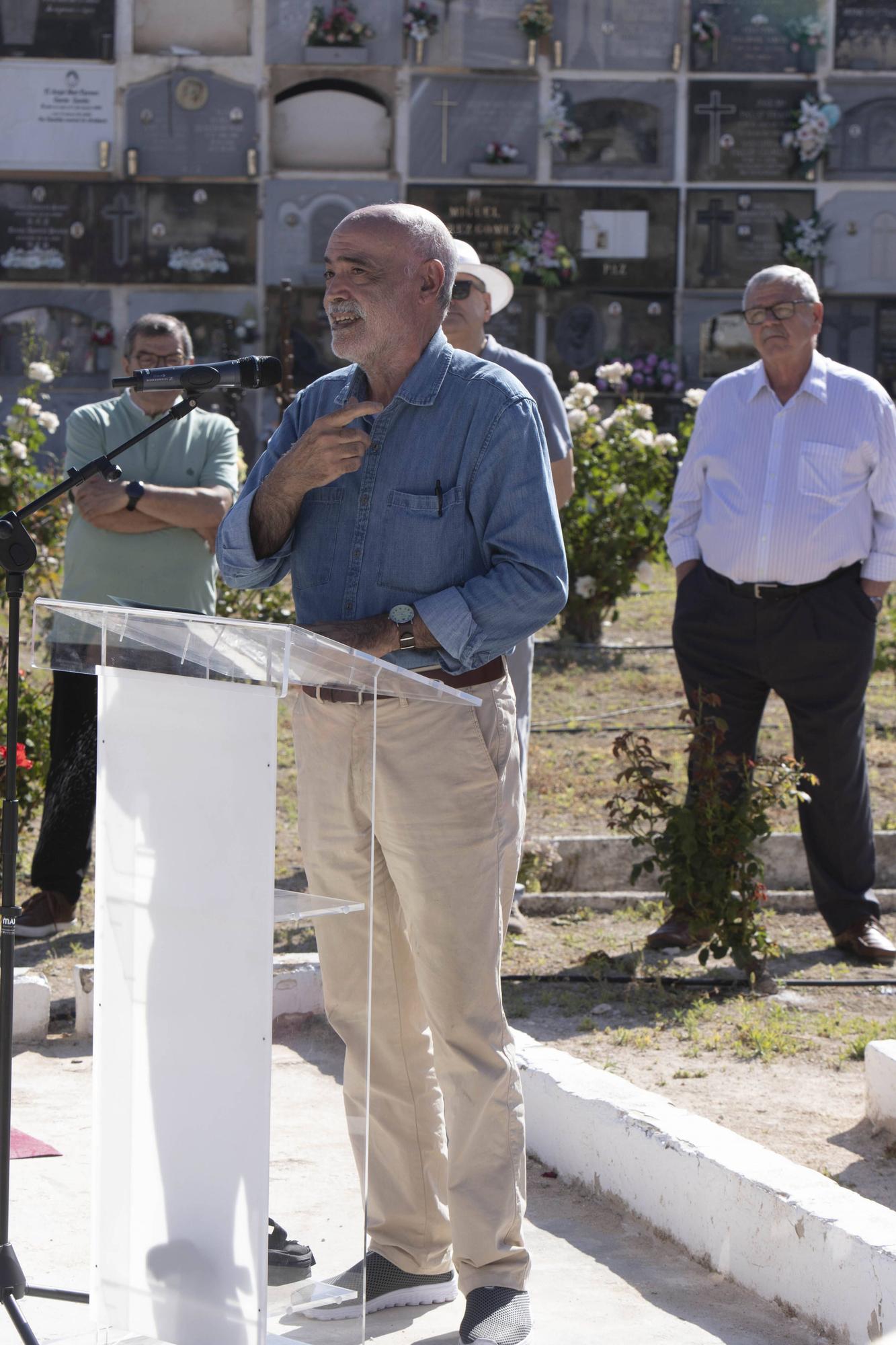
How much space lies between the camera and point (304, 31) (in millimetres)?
15297

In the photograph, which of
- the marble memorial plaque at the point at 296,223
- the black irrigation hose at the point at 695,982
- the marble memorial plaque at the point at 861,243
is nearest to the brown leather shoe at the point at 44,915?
the black irrigation hose at the point at 695,982

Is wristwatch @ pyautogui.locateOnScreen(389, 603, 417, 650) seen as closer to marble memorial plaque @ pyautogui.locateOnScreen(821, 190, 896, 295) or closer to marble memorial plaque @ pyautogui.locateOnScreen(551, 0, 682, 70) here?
marble memorial plaque @ pyautogui.locateOnScreen(821, 190, 896, 295)

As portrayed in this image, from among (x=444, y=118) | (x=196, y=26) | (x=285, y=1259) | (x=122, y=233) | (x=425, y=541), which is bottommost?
(x=285, y=1259)

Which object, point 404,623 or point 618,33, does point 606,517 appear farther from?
point 618,33

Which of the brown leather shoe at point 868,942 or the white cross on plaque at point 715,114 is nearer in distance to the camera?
the brown leather shoe at point 868,942

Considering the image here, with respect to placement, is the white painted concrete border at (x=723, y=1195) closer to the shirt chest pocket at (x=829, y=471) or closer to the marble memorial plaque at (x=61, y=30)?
the shirt chest pocket at (x=829, y=471)

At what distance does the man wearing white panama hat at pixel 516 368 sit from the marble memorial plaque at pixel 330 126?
12.0 m

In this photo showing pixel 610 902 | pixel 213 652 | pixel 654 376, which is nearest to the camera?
pixel 213 652

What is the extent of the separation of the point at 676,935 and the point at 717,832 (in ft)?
1.26

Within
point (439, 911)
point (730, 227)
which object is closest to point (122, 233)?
point (730, 227)

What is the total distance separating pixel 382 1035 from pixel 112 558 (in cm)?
219

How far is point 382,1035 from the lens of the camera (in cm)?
248

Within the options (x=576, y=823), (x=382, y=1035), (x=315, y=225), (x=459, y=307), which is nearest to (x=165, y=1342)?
(x=382, y=1035)

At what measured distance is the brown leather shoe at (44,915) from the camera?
450 centimetres
